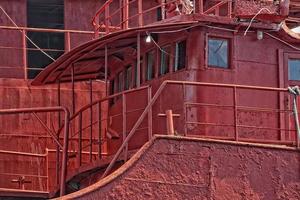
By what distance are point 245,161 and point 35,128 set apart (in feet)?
24.3

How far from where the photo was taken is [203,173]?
12.4m

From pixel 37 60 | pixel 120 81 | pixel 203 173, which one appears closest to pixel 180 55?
pixel 203 173

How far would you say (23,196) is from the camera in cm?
1658

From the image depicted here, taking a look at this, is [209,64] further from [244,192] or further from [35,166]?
[35,166]

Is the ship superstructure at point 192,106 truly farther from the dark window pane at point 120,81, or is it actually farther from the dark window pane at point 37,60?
the dark window pane at point 37,60

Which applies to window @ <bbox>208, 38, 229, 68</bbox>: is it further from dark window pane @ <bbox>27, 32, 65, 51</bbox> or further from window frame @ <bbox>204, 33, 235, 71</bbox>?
dark window pane @ <bbox>27, 32, 65, 51</bbox>

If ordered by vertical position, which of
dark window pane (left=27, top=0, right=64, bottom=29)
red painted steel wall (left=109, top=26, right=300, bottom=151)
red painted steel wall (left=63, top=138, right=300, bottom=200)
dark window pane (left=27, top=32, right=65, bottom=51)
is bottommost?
red painted steel wall (left=63, top=138, right=300, bottom=200)

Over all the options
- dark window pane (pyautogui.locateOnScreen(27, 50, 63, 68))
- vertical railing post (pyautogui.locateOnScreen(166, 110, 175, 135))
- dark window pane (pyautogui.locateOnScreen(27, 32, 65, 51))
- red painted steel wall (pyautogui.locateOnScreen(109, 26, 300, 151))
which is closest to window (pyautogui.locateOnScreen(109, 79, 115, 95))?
red painted steel wall (pyautogui.locateOnScreen(109, 26, 300, 151))

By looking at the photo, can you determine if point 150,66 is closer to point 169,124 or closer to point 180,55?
point 180,55

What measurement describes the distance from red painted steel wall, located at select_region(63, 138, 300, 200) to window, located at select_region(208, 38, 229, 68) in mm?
1952

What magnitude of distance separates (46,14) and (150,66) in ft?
33.0

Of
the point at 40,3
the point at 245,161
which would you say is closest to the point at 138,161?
the point at 245,161

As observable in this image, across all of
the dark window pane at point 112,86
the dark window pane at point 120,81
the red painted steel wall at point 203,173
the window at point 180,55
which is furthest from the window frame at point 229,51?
the dark window pane at point 112,86

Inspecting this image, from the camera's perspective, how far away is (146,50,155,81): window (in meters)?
14.9
